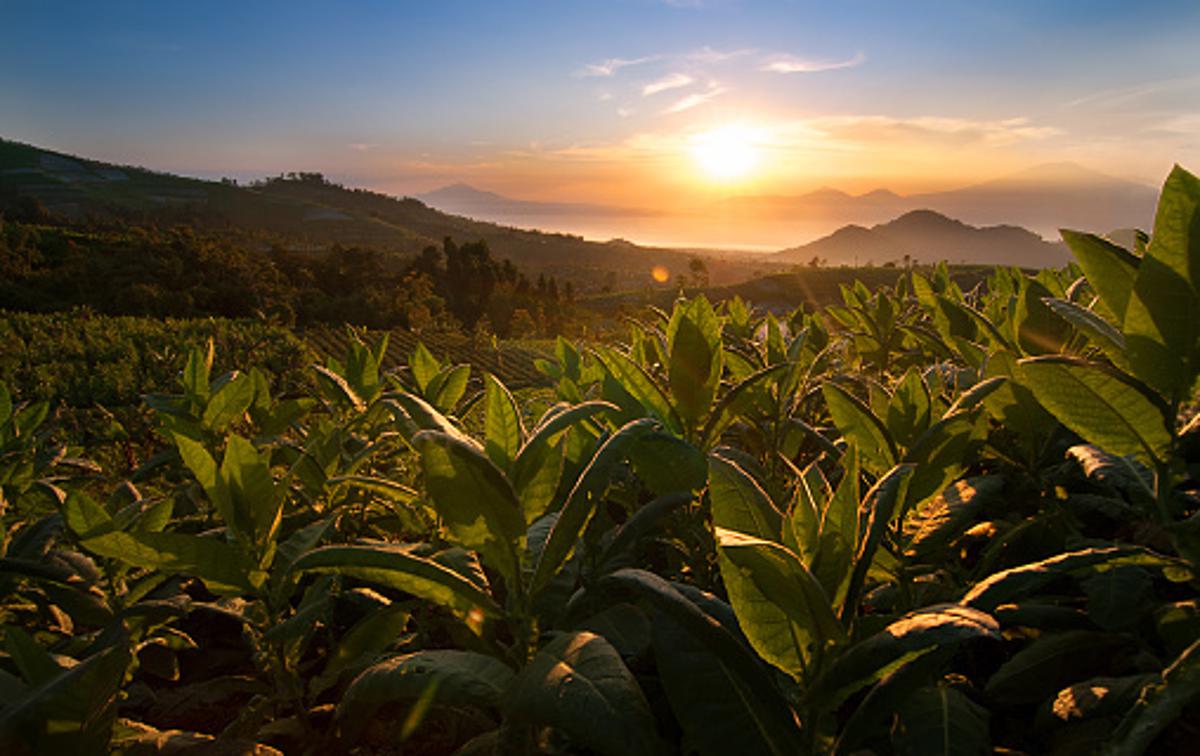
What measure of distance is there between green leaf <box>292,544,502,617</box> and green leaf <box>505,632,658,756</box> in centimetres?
25

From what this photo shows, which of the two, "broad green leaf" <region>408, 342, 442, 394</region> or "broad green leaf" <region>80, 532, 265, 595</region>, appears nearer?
"broad green leaf" <region>80, 532, 265, 595</region>

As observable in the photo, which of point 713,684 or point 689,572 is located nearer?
point 713,684

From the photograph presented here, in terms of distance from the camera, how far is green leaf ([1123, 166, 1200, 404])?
4.93ft

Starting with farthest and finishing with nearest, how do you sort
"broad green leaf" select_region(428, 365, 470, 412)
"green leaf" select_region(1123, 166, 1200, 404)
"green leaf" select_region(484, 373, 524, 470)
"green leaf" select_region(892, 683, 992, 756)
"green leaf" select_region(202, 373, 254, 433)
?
"broad green leaf" select_region(428, 365, 470, 412), "green leaf" select_region(202, 373, 254, 433), "green leaf" select_region(484, 373, 524, 470), "green leaf" select_region(1123, 166, 1200, 404), "green leaf" select_region(892, 683, 992, 756)

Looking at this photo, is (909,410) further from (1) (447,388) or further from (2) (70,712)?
(2) (70,712)

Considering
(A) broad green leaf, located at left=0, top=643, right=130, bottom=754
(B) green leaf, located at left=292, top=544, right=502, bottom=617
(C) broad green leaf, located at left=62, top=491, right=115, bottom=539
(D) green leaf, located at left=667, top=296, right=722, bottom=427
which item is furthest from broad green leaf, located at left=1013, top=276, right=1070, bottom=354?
(C) broad green leaf, located at left=62, top=491, right=115, bottom=539

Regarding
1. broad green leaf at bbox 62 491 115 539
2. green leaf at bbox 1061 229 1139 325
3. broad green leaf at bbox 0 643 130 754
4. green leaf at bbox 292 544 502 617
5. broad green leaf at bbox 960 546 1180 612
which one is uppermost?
green leaf at bbox 1061 229 1139 325

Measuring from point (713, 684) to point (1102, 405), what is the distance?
47.6 inches

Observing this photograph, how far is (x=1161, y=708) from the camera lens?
1.23 metres

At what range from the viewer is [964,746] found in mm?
1345

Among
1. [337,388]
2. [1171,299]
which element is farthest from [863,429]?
[337,388]

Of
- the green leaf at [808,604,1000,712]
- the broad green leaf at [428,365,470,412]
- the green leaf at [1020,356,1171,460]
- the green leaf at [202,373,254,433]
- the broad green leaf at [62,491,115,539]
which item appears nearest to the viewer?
the green leaf at [808,604,1000,712]

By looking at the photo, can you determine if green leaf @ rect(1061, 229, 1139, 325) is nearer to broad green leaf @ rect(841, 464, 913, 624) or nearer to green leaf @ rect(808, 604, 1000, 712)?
broad green leaf @ rect(841, 464, 913, 624)

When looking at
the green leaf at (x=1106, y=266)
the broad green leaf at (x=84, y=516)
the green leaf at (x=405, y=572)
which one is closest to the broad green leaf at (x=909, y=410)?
the green leaf at (x=1106, y=266)
